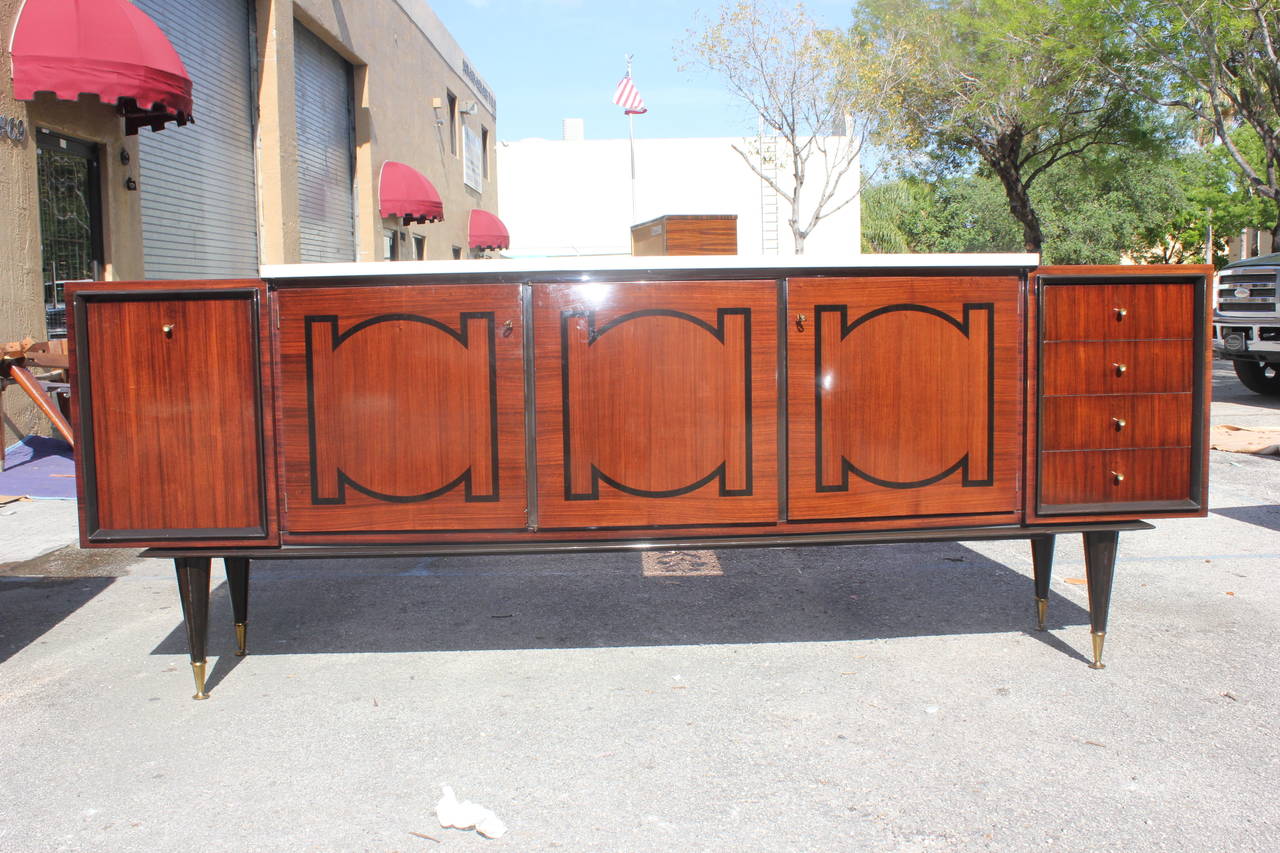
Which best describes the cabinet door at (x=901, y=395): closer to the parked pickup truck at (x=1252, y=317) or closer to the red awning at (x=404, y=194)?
the parked pickup truck at (x=1252, y=317)

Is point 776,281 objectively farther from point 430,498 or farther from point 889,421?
point 430,498

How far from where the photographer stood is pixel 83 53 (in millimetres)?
8133

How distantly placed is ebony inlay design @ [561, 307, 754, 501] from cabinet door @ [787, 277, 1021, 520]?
5.6 inches

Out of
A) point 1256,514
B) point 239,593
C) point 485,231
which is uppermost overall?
point 485,231

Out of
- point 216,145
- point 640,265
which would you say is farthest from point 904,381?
point 216,145

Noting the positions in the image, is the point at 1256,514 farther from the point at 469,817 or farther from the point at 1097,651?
the point at 469,817

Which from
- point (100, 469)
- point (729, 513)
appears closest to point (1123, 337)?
point (729, 513)

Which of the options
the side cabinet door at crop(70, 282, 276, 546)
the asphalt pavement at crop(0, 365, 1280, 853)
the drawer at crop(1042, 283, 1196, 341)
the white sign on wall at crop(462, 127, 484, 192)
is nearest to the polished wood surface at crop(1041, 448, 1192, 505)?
the drawer at crop(1042, 283, 1196, 341)

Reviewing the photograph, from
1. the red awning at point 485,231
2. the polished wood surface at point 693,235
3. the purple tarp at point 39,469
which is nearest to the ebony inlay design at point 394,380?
the polished wood surface at point 693,235

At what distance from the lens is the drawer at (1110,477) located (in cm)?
348

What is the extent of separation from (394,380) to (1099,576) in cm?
251

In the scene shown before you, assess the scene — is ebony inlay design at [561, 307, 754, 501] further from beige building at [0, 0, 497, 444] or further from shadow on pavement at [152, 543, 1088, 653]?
beige building at [0, 0, 497, 444]

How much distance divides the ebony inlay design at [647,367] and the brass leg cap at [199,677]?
1353 mm

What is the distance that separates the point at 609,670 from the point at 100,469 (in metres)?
1.82
